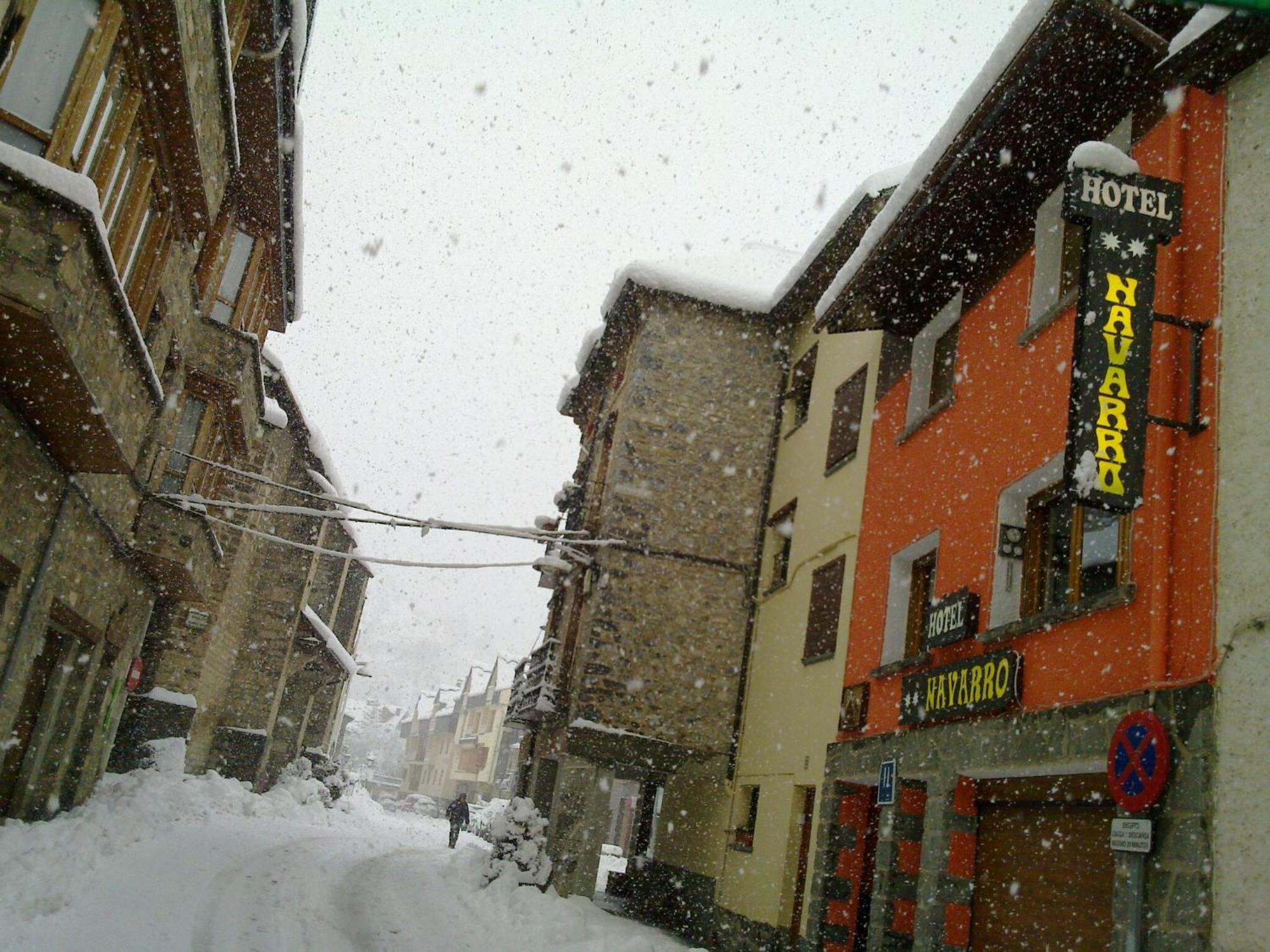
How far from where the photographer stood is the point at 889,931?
374 inches

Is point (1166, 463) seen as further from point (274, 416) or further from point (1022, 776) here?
point (274, 416)

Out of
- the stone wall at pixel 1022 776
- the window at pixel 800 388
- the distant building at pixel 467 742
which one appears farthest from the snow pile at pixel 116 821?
the distant building at pixel 467 742

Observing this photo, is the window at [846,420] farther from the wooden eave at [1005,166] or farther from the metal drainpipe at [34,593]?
the metal drainpipe at [34,593]

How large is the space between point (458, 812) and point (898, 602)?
18942mm

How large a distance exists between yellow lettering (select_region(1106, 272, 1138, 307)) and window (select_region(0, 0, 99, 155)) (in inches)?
285

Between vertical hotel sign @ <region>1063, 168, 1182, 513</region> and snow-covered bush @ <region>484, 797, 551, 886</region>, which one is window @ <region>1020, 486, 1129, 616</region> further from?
snow-covered bush @ <region>484, 797, 551, 886</region>

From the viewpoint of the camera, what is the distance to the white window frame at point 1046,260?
888 centimetres

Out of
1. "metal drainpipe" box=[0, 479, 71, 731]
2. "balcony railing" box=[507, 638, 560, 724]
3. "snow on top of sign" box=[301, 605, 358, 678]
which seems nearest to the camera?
"metal drainpipe" box=[0, 479, 71, 731]

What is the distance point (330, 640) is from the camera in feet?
98.0

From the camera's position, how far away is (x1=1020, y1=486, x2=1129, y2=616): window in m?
7.32

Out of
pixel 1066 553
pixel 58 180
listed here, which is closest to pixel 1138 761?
pixel 1066 553

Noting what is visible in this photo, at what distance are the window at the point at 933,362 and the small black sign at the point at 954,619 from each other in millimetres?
2446

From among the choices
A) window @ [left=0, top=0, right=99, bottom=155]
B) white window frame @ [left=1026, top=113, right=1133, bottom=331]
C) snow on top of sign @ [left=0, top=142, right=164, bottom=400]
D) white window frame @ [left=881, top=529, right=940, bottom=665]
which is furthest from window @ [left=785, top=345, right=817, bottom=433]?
window @ [left=0, top=0, right=99, bottom=155]

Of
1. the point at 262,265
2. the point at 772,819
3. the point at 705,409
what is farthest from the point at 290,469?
the point at 772,819
